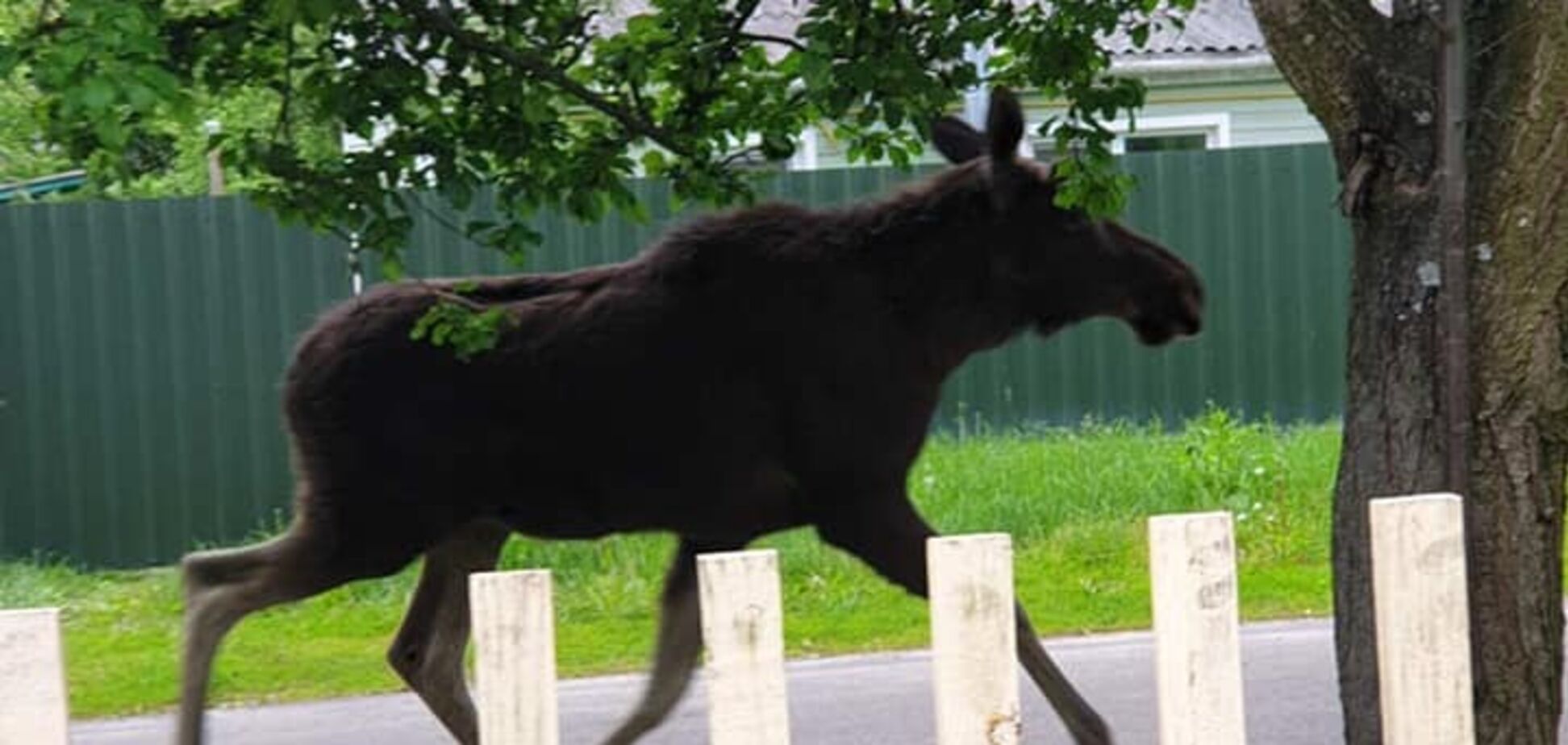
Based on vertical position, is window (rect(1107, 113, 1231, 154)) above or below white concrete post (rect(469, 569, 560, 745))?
above

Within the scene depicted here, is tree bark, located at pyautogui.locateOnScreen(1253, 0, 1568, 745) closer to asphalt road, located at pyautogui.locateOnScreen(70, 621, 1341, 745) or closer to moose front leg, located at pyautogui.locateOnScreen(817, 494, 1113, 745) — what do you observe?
moose front leg, located at pyautogui.locateOnScreen(817, 494, 1113, 745)

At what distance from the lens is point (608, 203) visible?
217 inches

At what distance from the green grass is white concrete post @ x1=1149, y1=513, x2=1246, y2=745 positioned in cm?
625

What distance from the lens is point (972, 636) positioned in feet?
9.71

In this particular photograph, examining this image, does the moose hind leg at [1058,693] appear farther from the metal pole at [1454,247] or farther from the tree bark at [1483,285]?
the metal pole at [1454,247]

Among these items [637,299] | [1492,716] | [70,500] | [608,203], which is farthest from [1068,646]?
[70,500]

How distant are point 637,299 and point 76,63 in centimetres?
262

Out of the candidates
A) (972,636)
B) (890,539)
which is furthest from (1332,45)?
(890,539)

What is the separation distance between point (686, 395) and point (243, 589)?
50.5 inches

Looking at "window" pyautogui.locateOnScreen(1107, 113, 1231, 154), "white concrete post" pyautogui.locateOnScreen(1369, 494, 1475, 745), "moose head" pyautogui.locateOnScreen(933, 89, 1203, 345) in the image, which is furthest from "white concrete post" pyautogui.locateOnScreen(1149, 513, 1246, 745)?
"window" pyautogui.locateOnScreen(1107, 113, 1231, 154)

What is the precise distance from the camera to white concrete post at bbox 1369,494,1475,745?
122 inches

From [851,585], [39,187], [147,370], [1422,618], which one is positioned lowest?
[851,585]

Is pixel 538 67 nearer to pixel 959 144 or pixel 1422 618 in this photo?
pixel 959 144

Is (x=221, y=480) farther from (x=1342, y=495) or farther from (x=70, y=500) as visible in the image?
(x=1342, y=495)
